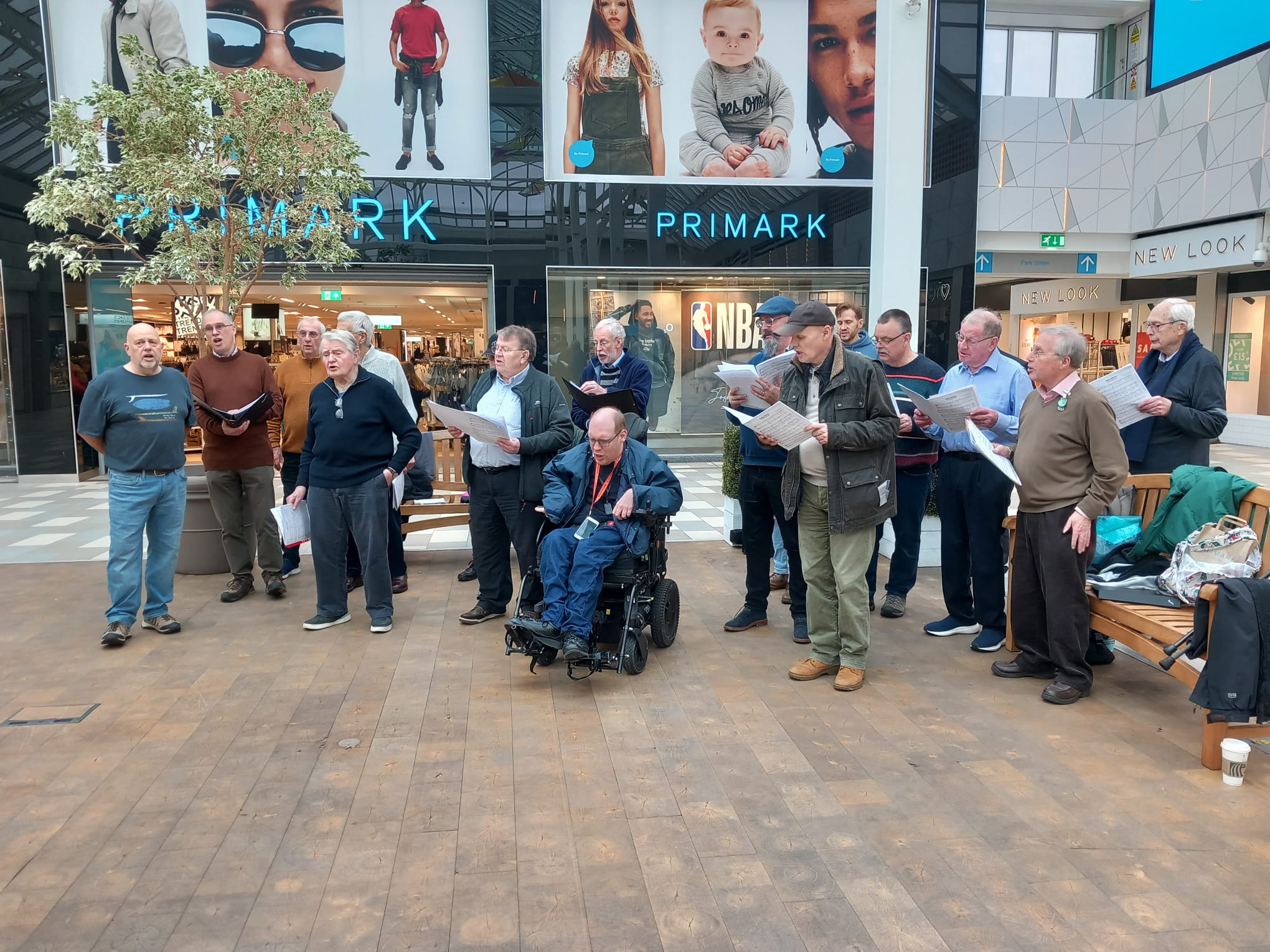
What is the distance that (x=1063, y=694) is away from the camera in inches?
161

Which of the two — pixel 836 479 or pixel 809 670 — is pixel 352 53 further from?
pixel 809 670

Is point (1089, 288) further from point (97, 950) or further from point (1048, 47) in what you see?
point (97, 950)

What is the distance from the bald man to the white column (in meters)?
9.21

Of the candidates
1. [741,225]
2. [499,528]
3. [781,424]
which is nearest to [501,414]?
[499,528]

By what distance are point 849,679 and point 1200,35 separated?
325 cm

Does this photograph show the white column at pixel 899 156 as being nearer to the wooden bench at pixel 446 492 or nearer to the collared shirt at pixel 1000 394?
the wooden bench at pixel 446 492

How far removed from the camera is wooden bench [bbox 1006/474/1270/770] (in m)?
3.42

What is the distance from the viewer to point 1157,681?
439cm

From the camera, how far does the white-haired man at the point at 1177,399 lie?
4.62m

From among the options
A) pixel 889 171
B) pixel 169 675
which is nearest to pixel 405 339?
pixel 889 171

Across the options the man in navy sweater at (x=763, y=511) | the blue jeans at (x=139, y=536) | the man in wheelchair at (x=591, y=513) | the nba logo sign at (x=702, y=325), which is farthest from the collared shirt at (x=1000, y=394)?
the nba logo sign at (x=702, y=325)

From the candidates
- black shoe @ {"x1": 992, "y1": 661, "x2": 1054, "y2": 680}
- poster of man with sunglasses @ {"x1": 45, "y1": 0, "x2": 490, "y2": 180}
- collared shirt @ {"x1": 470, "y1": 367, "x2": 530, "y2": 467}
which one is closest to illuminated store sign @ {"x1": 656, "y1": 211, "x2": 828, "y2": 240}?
poster of man with sunglasses @ {"x1": 45, "y1": 0, "x2": 490, "y2": 180}

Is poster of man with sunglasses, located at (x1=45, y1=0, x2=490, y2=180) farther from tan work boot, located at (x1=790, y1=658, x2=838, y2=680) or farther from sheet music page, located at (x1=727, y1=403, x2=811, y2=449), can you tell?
tan work boot, located at (x1=790, y1=658, x2=838, y2=680)

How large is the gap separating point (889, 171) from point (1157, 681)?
878 centimetres
